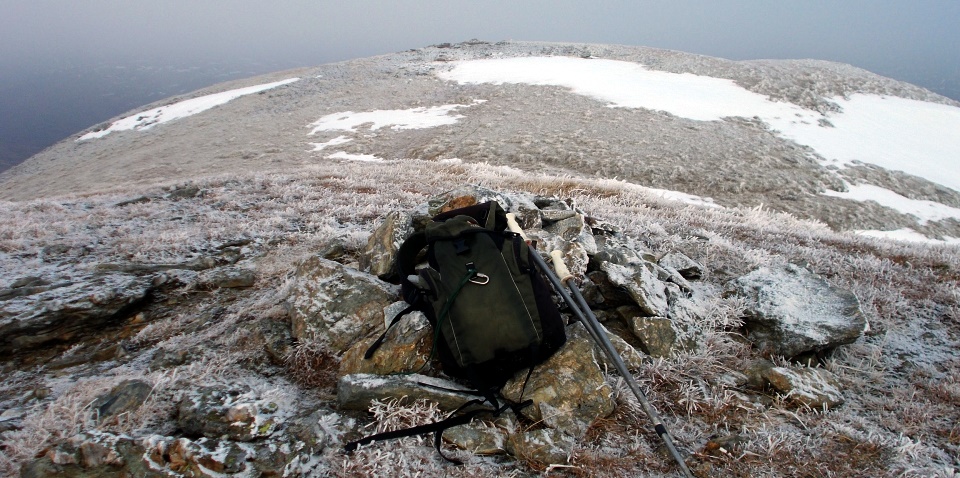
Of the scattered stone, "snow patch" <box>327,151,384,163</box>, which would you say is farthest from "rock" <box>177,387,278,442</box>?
"snow patch" <box>327,151,384,163</box>

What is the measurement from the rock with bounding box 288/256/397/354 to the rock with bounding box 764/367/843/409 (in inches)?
145

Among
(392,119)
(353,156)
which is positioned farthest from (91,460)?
(392,119)

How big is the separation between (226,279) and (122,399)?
2.60m

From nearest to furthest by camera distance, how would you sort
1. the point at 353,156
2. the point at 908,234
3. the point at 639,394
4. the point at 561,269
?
the point at 639,394 < the point at 561,269 < the point at 908,234 < the point at 353,156

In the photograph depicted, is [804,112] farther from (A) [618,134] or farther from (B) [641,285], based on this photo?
(B) [641,285]

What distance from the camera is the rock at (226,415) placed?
11.5ft

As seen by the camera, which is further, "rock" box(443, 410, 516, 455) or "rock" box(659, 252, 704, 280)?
"rock" box(659, 252, 704, 280)

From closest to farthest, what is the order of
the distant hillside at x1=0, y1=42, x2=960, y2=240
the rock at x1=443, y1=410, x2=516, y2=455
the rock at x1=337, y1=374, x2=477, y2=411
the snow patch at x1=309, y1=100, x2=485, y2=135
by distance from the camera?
the rock at x1=443, y1=410, x2=516, y2=455 → the rock at x1=337, y1=374, x2=477, y2=411 → the distant hillside at x1=0, y1=42, x2=960, y2=240 → the snow patch at x1=309, y1=100, x2=485, y2=135

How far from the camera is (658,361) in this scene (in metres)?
4.20

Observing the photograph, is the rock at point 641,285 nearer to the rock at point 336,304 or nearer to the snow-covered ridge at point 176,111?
the rock at point 336,304

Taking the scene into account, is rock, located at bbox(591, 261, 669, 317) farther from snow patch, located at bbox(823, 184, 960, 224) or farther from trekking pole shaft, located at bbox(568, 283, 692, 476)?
snow patch, located at bbox(823, 184, 960, 224)

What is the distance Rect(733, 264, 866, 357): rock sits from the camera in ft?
14.5

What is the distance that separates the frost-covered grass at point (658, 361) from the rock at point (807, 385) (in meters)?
0.11

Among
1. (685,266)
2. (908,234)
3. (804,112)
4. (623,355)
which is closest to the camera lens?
(623,355)
